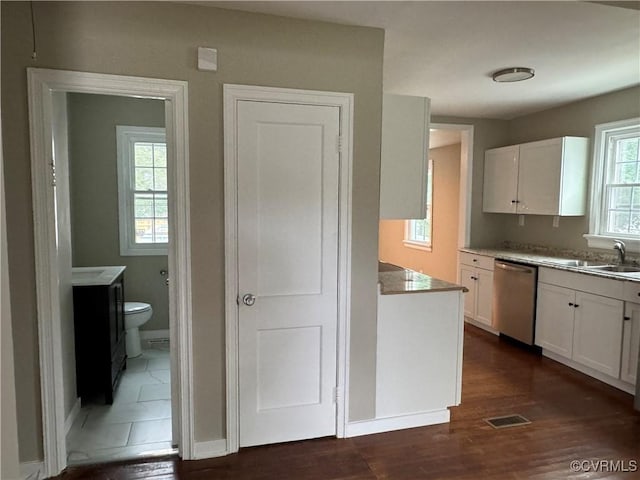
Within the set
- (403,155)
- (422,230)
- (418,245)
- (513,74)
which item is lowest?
(418,245)

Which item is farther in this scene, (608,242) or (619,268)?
(608,242)

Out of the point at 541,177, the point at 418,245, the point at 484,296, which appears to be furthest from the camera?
the point at 418,245

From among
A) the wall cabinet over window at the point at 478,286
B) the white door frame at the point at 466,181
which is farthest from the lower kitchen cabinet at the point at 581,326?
the white door frame at the point at 466,181

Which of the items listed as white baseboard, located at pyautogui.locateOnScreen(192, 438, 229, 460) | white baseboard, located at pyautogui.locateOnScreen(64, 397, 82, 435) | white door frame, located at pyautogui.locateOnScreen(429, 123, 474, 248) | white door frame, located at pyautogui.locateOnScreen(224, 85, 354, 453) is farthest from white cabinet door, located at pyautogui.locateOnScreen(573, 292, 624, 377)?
white baseboard, located at pyautogui.locateOnScreen(64, 397, 82, 435)

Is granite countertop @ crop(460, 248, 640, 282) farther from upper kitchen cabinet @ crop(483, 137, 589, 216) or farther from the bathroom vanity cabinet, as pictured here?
the bathroom vanity cabinet

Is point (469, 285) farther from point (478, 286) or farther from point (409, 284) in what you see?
point (409, 284)

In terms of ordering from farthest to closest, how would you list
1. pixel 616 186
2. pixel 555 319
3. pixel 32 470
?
1. pixel 616 186
2. pixel 555 319
3. pixel 32 470

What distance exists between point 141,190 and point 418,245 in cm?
465

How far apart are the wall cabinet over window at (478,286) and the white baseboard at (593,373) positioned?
793 mm

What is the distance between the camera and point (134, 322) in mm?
3785

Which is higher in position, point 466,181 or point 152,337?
point 466,181

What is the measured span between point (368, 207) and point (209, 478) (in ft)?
5.79

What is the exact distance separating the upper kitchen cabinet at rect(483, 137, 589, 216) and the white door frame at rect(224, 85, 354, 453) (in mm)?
2841

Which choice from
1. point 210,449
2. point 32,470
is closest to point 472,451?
point 210,449
